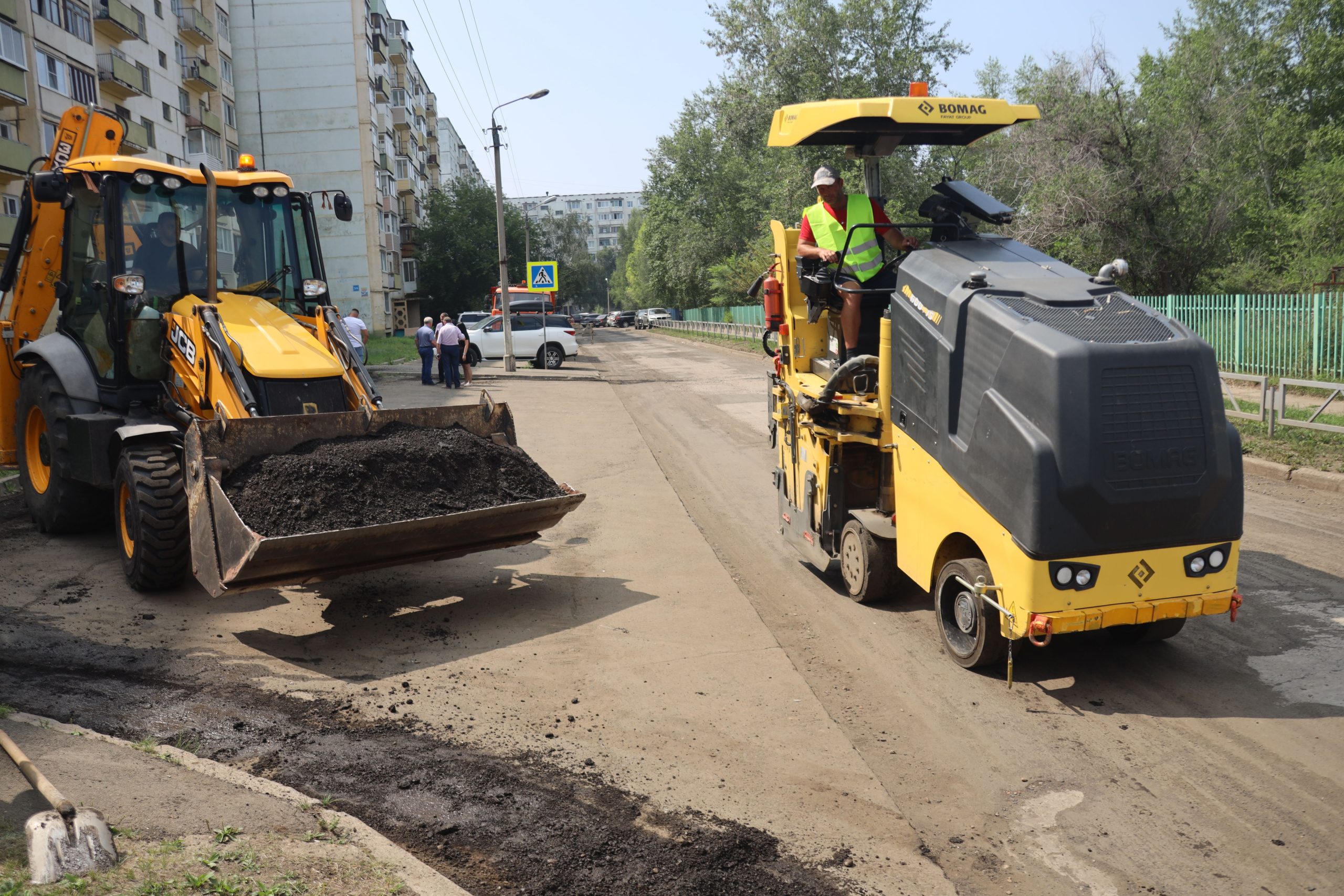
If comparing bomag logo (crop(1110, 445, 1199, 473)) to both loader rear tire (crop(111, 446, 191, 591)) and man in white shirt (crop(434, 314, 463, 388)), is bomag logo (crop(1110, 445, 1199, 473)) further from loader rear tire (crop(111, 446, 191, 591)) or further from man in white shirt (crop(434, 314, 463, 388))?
man in white shirt (crop(434, 314, 463, 388))

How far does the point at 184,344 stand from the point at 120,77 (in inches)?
1534

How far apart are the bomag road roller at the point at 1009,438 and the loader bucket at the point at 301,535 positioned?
224 centimetres

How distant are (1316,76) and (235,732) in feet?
139

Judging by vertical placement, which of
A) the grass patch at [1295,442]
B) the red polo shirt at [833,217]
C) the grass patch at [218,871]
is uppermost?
the red polo shirt at [833,217]

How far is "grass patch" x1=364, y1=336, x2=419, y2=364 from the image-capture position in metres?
32.3

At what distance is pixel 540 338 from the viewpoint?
3047 centimetres

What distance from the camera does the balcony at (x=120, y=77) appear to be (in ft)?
126

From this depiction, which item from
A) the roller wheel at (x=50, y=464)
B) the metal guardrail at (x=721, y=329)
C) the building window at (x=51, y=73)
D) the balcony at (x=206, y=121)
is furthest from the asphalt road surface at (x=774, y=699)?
the balcony at (x=206, y=121)

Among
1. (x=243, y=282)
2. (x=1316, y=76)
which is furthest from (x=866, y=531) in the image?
(x=1316, y=76)

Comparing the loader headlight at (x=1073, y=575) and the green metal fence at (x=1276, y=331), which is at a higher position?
the green metal fence at (x=1276, y=331)

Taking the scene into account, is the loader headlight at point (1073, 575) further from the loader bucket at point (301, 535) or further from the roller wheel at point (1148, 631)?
the loader bucket at point (301, 535)

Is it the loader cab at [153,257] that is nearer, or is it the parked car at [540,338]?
the loader cab at [153,257]

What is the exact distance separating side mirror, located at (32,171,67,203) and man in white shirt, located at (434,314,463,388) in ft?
49.4

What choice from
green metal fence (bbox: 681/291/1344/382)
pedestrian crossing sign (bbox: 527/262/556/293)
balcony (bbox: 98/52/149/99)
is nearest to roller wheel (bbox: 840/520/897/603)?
green metal fence (bbox: 681/291/1344/382)
